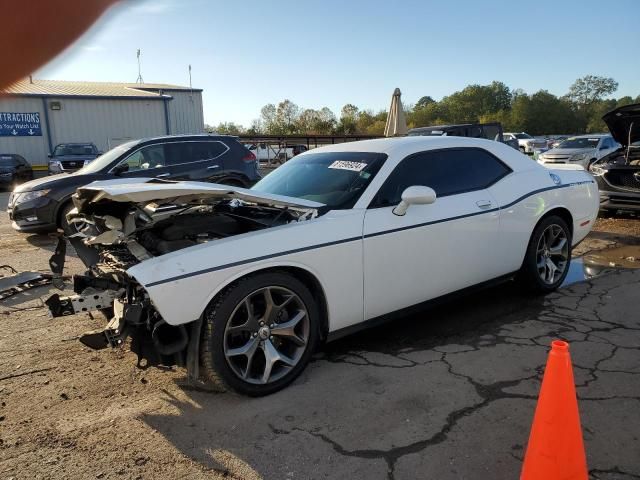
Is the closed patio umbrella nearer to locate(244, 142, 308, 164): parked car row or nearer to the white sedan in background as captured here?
the white sedan in background

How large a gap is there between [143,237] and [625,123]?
8.12 m

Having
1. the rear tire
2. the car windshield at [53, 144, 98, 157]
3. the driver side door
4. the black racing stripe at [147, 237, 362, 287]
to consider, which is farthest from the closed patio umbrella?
the black racing stripe at [147, 237, 362, 287]

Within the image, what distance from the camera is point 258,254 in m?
3.05

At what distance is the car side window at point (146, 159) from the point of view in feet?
27.8

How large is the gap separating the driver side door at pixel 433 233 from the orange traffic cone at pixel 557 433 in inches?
59.4

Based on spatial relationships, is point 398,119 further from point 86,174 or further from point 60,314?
point 60,314

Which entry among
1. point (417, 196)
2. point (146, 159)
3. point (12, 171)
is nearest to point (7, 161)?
point (12, 171)

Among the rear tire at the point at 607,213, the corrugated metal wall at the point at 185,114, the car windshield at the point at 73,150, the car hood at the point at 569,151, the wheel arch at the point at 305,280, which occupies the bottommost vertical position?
the rear tire at the point at 607,213

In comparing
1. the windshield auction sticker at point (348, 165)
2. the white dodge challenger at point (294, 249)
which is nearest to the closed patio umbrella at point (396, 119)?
the white dodge challenger at point (294, 249)

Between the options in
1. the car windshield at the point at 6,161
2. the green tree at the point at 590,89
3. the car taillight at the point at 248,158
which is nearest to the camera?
the car taillight at the point at 248,158

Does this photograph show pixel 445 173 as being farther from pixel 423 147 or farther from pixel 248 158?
pixel 248 158

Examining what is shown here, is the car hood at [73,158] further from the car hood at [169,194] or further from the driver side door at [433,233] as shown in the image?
the driver side door at [433,233]

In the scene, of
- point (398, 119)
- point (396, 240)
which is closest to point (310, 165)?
point (396, 240)

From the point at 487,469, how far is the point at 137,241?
8.20ft
